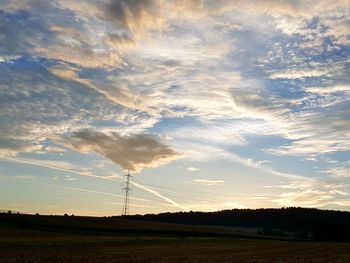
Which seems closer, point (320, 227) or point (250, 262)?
point (250, 262)

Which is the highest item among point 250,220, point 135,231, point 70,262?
point 250,220

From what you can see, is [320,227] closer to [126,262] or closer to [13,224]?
[13,224]

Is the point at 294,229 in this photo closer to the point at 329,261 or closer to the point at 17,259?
the point at 329,261

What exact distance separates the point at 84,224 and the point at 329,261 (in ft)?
255

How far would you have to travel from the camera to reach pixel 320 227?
134750mm

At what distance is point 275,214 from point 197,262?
172 meters

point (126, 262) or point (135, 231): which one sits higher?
point (135, 231)

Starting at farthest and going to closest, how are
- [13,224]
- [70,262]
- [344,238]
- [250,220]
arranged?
[250,220] < [344,238] < [13,224] < [70,262]

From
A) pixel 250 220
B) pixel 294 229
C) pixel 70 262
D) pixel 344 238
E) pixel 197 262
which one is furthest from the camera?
pixel 250 220

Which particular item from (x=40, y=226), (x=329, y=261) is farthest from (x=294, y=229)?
(x=329, y=261)

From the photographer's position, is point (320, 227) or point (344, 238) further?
point (320, 227)

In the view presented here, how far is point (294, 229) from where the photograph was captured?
166m

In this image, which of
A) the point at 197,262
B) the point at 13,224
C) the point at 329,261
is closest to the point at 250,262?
the point at 197,262

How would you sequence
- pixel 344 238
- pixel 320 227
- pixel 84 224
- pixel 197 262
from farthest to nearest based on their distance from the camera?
pixel 320 227 → pixel 344 238 → pixel 84 224 → pixel 197 262
